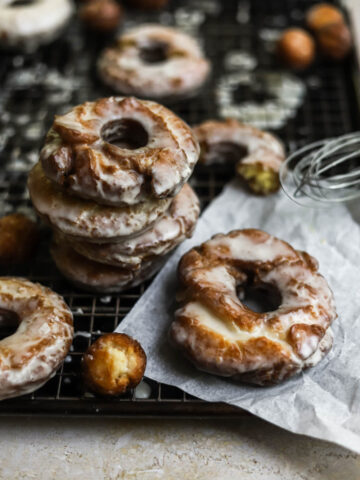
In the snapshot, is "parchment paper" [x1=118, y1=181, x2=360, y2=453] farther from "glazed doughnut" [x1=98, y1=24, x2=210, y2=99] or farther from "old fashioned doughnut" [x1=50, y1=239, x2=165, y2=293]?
"glazed doughnut" [x1=98, y1=24, x2=210, y2=99]

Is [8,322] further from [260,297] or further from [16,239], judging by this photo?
[260,297]

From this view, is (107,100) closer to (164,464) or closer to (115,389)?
(115,389)

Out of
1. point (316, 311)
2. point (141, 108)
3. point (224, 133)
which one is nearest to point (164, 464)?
point (316, 311)

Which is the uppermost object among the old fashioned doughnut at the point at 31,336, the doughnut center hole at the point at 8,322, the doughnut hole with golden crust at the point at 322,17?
the doughnut hole with golden crust at the point at 322,17

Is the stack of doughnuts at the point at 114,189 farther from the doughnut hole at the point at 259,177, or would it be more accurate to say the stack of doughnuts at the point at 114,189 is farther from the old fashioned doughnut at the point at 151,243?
the doughnut hole at the point at 259,177

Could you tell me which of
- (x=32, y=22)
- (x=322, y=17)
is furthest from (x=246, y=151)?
(x=32, y=22)

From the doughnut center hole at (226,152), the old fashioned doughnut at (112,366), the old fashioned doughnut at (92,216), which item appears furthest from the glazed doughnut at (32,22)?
the old fashioned doughnut at (112,366)
